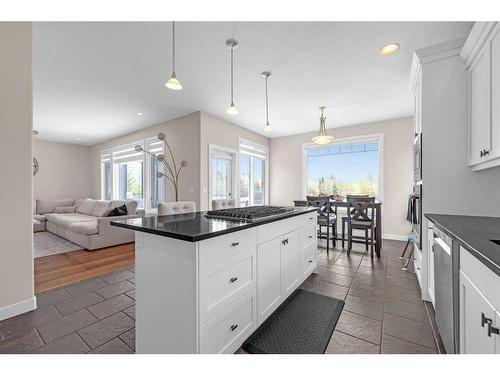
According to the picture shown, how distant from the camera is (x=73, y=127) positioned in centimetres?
565

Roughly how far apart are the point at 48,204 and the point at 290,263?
775 cm

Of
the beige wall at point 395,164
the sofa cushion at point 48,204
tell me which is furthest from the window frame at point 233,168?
the sofa cushion at point 48,204

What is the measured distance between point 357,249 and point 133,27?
180 inches

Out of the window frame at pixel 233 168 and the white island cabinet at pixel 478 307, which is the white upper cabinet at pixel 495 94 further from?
the window frame at pixel 233 168

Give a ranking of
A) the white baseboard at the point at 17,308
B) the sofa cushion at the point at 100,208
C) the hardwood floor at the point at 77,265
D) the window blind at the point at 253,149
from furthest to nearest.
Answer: the window blind at the point at 253,149 → the sofa cushion at the point at 100,208 → the hardwood floor at the point at 77,265 → the white baseboard at the point at 17,308

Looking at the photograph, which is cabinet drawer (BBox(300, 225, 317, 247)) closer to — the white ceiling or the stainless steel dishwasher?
the stainless steel dishwasher

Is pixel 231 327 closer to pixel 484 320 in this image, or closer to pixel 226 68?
pixel 484 320

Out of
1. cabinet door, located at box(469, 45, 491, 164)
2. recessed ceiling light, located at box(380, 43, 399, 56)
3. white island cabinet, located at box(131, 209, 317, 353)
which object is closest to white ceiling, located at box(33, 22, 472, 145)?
recessed ceiling light, located at box(380, 43, 399, 56)

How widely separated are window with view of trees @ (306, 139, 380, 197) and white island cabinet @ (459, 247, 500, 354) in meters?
4.33

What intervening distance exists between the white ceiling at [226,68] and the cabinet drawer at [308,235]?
204cm

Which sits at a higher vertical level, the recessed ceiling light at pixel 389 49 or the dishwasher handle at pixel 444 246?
the recessed ceiling light at pixel 389 49

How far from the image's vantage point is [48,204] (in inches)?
257

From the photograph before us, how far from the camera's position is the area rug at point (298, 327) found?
156cm
